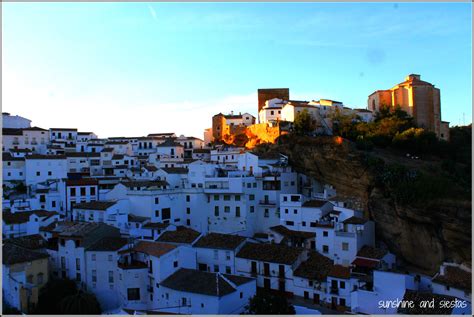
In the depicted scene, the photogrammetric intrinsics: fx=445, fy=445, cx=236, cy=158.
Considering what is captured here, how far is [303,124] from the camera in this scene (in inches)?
1480

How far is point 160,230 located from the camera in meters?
28.8

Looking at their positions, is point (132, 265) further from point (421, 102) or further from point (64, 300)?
point (421, 102)

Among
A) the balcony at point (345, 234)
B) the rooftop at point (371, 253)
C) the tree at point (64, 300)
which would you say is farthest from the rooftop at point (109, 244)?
the rooftop at point (371, 253)

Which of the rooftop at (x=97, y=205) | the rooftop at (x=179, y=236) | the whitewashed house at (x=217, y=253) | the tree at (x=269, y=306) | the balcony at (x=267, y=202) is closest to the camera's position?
the tree at (x=269, y=306)

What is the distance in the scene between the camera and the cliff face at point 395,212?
82.5 ft

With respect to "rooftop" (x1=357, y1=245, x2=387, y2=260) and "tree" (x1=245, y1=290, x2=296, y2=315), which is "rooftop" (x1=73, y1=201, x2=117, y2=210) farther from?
"rooftop" (x1=357, y1=245, x2=387, y2=260)

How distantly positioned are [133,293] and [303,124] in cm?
2017

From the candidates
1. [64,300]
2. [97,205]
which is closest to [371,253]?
[64,300]

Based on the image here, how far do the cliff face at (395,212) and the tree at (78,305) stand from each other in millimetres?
17286

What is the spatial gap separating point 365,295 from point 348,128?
59.0 ft

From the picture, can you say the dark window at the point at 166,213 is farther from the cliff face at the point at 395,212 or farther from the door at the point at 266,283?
the cliff face at the point at 395,212

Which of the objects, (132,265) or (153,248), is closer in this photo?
(132,265)

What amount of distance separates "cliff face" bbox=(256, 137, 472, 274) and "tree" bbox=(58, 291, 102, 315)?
17.3 metres

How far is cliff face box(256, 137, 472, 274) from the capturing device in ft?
82.5
